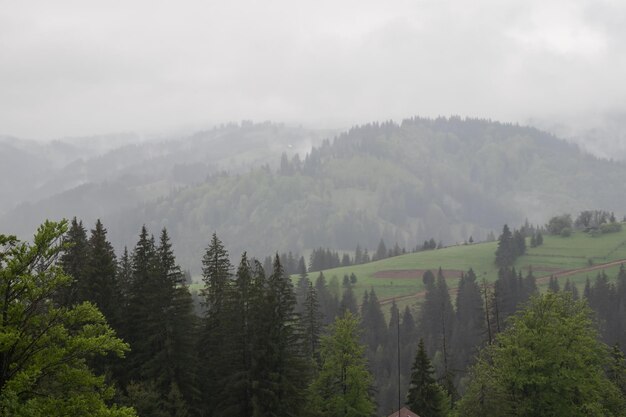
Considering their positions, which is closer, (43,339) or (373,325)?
(43,339)

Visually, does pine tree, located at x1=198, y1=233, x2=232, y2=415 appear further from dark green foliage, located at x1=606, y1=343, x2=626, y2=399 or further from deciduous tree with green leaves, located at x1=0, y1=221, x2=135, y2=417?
dark green foliage, located at x1=606, y1=343, x2=626, y2=399

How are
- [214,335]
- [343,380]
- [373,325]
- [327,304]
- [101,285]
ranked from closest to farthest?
[101,285] → [214,335] → [343,380] → [373,325] → [327,304]

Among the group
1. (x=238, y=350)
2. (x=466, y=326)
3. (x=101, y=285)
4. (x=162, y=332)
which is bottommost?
(x=466, y=326)

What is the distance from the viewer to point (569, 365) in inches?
1800

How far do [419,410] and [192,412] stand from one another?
83.6 ft

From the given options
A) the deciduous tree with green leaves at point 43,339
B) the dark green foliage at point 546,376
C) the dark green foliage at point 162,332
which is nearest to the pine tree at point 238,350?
the dark green foliage at point 162,332

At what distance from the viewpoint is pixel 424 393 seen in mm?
61000

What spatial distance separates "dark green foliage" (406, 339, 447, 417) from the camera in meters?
60.2

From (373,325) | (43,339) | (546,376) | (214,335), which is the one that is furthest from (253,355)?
(373,325)

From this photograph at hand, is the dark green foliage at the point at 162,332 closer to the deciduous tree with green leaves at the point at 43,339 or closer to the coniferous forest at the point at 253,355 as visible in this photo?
the coniferous forest at the point at 253,355

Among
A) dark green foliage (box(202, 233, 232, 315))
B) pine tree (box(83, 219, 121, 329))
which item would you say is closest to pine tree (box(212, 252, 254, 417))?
dark green foliage (box(202, 233, 232, 315))

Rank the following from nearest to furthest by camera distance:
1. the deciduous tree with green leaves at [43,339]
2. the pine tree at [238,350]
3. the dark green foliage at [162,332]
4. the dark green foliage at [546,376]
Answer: the deciduous tree with green leaves at [43,339] < the dark green foliage at [162,332] < the dark green foliage at [546,376] < the pine tree at [238,350]

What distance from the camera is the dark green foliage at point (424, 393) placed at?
60219mm

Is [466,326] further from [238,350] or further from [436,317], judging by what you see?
[238,350]
